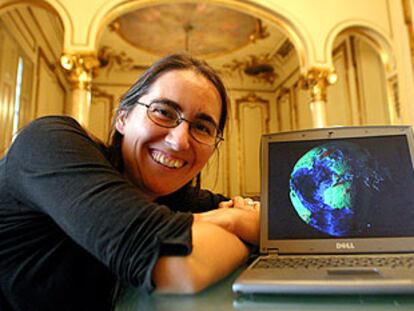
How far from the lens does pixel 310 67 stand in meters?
3.40

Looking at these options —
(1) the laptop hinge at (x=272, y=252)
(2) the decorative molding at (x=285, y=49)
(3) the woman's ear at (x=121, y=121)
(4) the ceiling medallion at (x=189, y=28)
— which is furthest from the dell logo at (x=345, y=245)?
(2) the decorative molding at (x=285, y=49)

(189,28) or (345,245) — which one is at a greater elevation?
(189,28)

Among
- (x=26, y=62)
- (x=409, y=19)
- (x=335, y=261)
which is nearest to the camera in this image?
(x=335, y=261)

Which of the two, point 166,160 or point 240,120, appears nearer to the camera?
point 166,160

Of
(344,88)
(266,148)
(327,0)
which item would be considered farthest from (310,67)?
(266,148)

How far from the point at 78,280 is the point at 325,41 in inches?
132

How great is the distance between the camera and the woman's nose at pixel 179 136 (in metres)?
0.78

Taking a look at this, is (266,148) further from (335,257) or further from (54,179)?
(54,179)

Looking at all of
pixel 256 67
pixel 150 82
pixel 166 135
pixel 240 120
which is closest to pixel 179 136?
pixel 166 135

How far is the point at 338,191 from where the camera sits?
29.3 inches

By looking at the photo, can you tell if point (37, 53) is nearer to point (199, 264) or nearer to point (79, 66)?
point (79, 66)

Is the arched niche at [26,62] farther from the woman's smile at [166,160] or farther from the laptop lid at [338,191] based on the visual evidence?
the laptop lid at [338,191]

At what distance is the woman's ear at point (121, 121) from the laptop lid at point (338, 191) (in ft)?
1.03

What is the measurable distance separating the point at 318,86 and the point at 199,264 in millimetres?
3196
